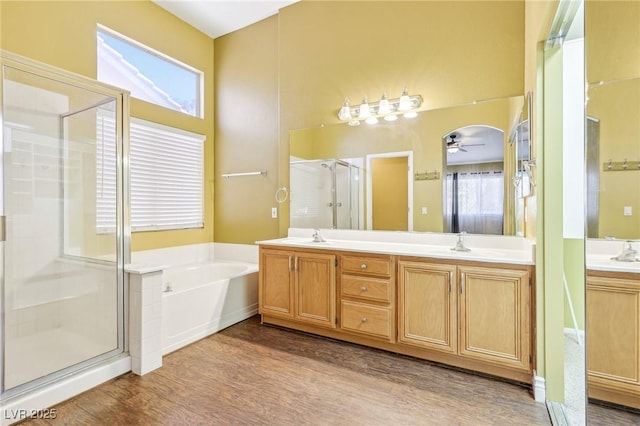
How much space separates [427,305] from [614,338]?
42.5 inches

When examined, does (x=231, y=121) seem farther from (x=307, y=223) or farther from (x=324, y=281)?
(x=324, y=281)

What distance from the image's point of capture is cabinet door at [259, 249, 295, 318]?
2.83 metres

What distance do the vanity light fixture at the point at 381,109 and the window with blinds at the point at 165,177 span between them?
6.48 ft

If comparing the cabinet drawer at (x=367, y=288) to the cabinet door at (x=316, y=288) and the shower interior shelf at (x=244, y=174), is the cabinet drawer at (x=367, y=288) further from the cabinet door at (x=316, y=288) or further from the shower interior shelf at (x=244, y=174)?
the shower interior shelf at (x=244, y=174)

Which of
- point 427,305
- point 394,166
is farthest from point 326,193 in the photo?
point 427,305

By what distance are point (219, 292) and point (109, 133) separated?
162 cm

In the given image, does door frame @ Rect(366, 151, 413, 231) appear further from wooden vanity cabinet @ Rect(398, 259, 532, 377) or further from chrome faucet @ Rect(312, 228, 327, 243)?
wooden vanity cabinet @ Rect(398, 259, 532, 377)

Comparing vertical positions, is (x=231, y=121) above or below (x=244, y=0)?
below

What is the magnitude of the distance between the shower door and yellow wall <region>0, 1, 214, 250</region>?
692mm

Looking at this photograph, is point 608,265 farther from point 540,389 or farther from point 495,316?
point 540,389

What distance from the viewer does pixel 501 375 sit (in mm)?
2088

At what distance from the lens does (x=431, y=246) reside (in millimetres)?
2639

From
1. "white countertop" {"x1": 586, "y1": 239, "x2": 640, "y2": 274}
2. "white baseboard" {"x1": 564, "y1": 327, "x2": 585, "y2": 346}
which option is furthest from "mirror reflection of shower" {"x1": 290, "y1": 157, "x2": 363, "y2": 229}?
"white countertop" {"x1": 586, "y1": 239, "x2": 640, "y2": 274}

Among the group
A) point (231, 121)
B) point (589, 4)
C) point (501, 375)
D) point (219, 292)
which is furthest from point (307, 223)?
point (589, 4)
